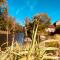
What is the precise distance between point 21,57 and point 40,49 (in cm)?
20

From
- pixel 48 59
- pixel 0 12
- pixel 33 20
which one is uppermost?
pixel 0 12

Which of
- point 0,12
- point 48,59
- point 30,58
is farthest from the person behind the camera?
point 0,12

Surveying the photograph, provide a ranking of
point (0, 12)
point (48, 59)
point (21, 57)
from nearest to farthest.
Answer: point (21, 57) < point (48, 59) < point (0, 12)

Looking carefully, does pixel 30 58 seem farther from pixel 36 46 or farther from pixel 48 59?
pixel 48 59

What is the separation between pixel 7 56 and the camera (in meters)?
2.34

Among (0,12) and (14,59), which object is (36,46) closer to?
(14,59)

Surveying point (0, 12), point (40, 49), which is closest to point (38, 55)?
point (40, 49)

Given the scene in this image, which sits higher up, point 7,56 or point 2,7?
point 2,7

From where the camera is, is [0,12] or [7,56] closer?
[7,56]

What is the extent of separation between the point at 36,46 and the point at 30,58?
176 millimetres

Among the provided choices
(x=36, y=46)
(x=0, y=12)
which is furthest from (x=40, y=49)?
(x=0, y=12)

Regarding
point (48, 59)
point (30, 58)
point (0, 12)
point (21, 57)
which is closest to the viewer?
point (30, 58)

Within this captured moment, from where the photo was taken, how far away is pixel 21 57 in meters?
2.37

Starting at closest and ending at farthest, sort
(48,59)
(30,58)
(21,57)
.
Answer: (30,58)
(21,57)
(48,59)
